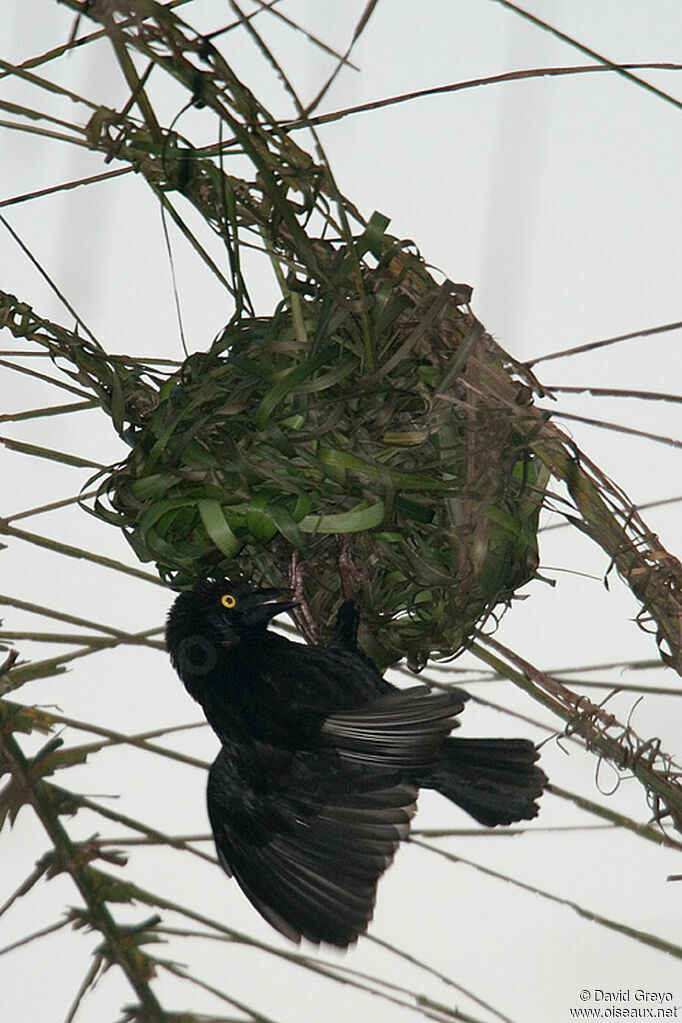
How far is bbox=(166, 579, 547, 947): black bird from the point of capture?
1.80 meters

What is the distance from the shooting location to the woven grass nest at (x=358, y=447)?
1485mm

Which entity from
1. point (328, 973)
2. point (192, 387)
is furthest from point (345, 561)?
point (328, 973)

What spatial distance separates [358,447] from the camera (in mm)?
1532

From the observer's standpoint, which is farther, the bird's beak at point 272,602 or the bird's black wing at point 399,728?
the bird's beak at point 272,602

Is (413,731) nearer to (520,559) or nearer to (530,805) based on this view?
(520,559)

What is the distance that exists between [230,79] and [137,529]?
0.68m

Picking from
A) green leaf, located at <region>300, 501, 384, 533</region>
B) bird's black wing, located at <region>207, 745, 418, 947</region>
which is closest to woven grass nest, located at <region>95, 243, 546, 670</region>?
green leaf, located at <region>300, 501, 384, 533</region>

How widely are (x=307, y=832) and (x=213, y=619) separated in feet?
1.23

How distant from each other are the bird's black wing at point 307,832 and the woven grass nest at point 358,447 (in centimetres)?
32

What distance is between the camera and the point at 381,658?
1.97 meters

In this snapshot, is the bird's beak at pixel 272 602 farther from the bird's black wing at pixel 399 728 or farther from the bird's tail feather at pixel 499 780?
the bird's tail feather at pixel 499 780

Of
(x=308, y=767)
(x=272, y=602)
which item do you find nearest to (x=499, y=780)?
(x=308, y=767)

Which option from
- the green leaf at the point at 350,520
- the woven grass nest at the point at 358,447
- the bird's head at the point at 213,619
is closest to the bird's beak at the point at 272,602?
the bird's head at the point at 213,619

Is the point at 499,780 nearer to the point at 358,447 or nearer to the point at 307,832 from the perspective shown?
the point at 307,832
